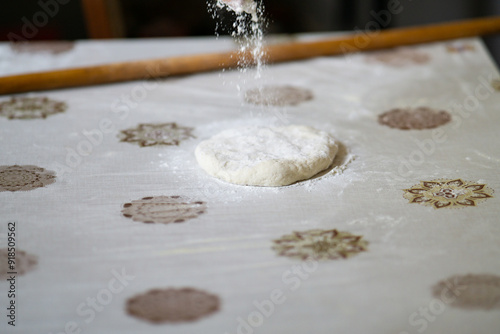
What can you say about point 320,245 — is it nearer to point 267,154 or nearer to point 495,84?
point 267,154

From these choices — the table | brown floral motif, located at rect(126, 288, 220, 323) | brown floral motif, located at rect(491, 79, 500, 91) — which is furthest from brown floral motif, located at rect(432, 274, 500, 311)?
brown floral motif, located at rect(491, 79, 500, 91)

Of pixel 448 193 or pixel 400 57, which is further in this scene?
pixel 400 57

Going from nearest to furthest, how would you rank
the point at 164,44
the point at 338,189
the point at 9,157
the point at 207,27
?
the point at 338,189 → the point at 9,157 → the point at 164,44 → the point at 207,27

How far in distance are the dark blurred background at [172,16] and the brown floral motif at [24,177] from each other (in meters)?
1.79

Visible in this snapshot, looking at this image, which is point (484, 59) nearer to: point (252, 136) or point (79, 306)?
point (252, 136)

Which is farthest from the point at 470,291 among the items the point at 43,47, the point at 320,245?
the point at 43,47

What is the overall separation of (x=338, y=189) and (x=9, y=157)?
797 millimetres

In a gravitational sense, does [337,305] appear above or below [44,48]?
below

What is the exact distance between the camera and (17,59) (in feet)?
7.04

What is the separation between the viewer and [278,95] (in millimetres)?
1854

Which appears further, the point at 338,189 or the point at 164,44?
the point at 164,44

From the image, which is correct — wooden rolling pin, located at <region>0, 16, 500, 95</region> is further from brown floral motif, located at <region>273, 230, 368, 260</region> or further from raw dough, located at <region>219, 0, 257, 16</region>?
brown floral motif, located at <region>273, 230, 368, 260</region>

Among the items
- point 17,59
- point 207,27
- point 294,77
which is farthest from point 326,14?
point 17,59

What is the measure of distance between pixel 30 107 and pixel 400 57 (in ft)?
4.23
